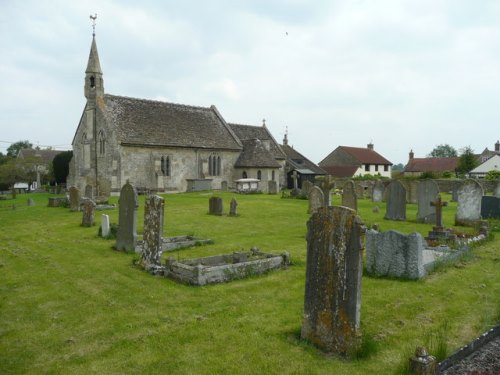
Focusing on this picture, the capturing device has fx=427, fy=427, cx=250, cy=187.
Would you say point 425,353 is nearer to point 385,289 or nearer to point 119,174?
point 385,289

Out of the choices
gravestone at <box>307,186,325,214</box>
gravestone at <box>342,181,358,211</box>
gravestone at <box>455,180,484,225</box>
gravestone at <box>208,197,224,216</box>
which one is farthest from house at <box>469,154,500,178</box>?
gravestone at <box>208,197,224,216</box>

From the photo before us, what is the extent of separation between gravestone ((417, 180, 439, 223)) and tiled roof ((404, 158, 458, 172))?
62.7 meters

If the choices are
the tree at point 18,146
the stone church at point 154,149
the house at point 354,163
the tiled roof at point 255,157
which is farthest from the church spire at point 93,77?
the tree at point 18,146

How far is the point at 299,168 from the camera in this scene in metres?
51.0

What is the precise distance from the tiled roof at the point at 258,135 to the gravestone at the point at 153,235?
35987mm

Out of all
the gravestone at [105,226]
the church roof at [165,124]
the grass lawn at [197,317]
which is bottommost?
the grass lawn at [197,317]

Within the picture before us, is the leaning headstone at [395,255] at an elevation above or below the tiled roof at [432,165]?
below

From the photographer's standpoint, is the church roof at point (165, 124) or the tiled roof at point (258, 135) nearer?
the church roof at point (165, 124)

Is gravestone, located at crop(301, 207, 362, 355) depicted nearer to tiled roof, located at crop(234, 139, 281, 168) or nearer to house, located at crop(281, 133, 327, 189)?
tiled roof, located at crop(234, 139, 281, 168)

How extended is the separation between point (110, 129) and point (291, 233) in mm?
24518

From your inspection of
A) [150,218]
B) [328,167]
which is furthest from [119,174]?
[328,167]

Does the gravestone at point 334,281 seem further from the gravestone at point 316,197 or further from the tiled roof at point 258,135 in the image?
the tiled roof at point 258,135

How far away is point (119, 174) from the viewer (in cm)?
3472

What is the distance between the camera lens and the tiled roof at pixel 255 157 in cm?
4203
